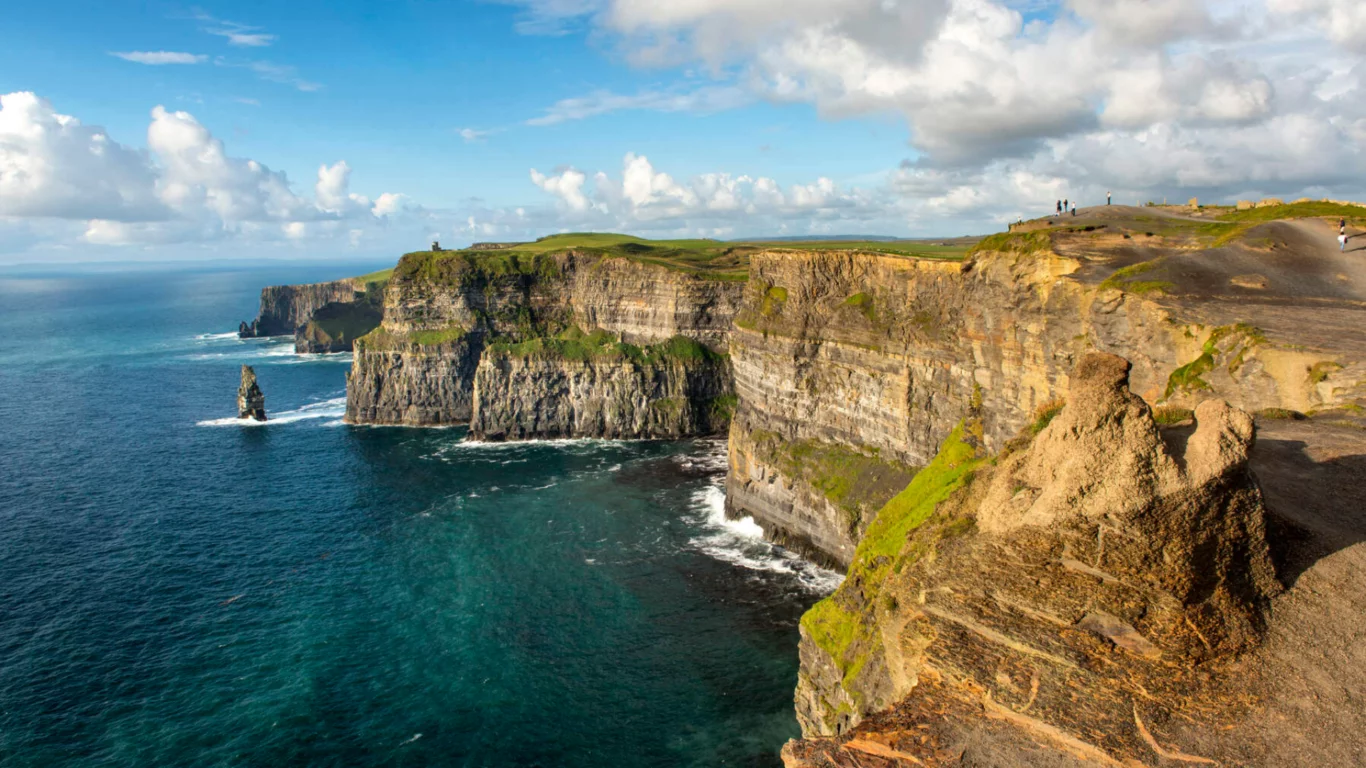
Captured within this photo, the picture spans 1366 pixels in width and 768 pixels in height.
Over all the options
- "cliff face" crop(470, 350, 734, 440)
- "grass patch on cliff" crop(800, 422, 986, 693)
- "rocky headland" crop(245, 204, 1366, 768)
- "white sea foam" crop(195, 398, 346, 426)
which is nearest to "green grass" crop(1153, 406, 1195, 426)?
"rocky headland" crop(245, 204, 1366, 768)

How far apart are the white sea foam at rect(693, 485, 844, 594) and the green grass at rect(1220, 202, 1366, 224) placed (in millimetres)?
38741

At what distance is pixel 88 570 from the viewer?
63.3 meters

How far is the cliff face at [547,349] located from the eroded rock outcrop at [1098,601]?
92.0m

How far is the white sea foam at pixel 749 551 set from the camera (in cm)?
6216

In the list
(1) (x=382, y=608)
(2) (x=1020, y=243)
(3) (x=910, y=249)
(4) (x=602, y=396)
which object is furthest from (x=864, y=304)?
(4) (x=602, y=396)

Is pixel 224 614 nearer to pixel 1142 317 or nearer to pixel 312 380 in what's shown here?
pixel 1142 317

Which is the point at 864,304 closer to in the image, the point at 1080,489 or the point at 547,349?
the point at 1080,489

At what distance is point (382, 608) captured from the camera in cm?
5806

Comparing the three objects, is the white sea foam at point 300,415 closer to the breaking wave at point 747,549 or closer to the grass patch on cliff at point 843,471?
the breaking wave at point 747,549

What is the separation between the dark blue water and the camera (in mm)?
42844

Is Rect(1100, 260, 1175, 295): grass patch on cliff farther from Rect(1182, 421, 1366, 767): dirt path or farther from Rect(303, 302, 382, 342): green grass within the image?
Rect(303, 302, 382, 342): green grass

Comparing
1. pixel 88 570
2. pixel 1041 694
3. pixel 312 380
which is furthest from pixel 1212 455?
pixel 312 380

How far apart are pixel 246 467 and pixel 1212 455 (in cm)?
10247

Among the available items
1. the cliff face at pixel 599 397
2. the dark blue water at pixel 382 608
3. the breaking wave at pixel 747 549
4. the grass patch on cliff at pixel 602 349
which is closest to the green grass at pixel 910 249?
the grass patch on cliff at pixel 602 349
